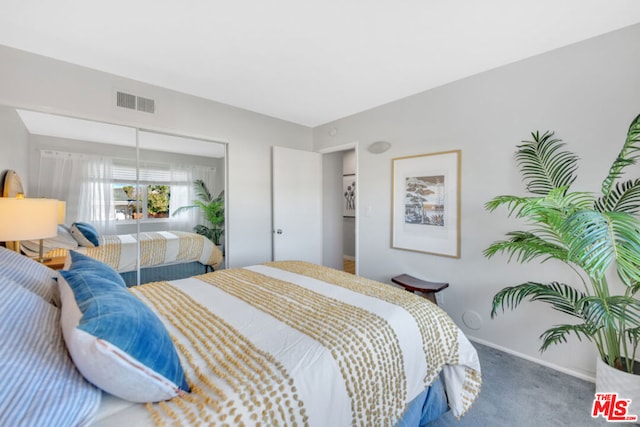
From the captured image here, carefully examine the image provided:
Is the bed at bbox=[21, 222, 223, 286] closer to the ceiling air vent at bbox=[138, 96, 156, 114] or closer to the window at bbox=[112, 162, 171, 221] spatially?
the window at bbox=[112, 162, 171, 221]

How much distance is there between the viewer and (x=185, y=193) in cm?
291

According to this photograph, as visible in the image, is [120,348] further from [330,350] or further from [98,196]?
[98,196]

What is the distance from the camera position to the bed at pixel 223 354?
0.71m

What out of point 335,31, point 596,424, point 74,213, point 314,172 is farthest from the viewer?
point 314,172

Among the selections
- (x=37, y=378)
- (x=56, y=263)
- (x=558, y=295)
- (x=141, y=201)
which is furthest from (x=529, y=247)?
(x=56, y=263)

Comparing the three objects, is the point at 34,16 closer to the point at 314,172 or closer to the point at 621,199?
the point at 314,172

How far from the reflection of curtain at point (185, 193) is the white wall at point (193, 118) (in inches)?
13.0

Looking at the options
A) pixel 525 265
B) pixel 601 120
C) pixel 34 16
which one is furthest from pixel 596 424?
pixel 34 16

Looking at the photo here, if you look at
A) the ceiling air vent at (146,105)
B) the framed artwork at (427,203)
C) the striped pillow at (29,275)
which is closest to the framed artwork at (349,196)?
the framed artwork at (427,203)

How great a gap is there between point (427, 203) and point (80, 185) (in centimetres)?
322

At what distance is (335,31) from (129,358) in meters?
2.08

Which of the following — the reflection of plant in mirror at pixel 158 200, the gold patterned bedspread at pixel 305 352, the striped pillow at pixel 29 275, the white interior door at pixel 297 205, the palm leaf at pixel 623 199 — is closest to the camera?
the gold patterned bedspread at pixel 305 352

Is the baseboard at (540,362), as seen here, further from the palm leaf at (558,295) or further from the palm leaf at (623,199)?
the palm leaf at (623,199)

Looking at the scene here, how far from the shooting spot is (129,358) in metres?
0.73
